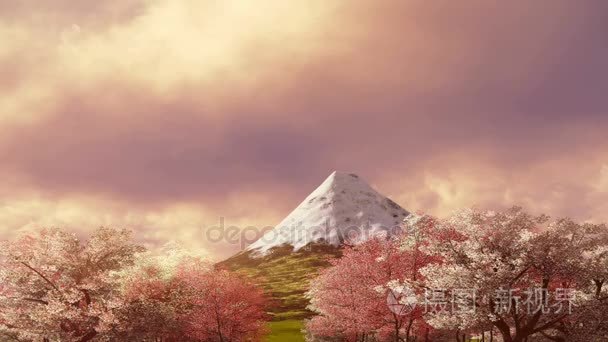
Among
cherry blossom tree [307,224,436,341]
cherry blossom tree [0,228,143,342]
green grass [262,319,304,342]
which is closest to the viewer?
cherry blossom tree [0,228,143,342]

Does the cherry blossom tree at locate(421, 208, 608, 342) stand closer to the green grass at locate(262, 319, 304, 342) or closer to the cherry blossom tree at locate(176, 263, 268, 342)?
the cherry blossom tree at locate(176, 263, 268, 342)

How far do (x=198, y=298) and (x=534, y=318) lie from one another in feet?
112

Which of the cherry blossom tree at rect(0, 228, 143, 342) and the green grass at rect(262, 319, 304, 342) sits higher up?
the cherry blossom tree at rect(0, 228, 143, 342)

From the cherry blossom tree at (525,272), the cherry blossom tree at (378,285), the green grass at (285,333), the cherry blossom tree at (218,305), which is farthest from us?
the green grass at (285,333)

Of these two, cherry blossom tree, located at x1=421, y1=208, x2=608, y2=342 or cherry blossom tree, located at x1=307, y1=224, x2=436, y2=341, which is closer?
cherry blossom tree, located at x1=421, y1=208, x2=608, y2=342

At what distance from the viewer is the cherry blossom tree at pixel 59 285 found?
49.4 meters

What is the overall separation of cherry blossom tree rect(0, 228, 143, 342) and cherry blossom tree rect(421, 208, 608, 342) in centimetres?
3085

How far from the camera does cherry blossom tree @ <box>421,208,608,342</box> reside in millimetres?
41159

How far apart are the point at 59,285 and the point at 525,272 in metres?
42.4

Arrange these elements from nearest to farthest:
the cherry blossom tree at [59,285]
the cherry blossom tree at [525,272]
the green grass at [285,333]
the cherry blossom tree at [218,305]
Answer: the cherry blossom tree at [525,272] → the cherry blossom tree at [59,285] → the cherry blossom tree at [218,305] → the green grass at [285,333]

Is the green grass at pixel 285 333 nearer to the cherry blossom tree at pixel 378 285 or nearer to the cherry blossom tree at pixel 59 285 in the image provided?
the cherry blossom tree at pixel 378 285

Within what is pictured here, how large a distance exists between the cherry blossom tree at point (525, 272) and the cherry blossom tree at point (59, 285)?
30.8m

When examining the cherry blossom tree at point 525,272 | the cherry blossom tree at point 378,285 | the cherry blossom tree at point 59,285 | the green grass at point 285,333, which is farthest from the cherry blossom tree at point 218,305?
the green grass at point 285,333

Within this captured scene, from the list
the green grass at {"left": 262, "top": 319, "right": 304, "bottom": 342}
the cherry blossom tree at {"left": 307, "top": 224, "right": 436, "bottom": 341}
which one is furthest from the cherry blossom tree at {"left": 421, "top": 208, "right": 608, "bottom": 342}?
the green grass at {"left": 262, "top": 319, "right": 304, "bottom": 342}
